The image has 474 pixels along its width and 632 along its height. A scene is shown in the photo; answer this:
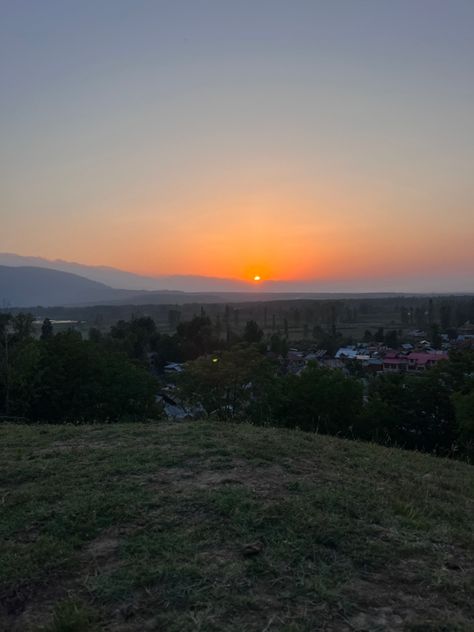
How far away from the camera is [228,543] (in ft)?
11.1

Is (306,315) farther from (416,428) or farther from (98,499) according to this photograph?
(98,499)

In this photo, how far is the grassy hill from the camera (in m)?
2.66

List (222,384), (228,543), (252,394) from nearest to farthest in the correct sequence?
(228,543), (222,384), (252,394)

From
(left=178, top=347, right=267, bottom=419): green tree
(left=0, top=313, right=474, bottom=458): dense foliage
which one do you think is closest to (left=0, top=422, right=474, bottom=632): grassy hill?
(left=0, top=313, right=474, bottom=458): dense foliage

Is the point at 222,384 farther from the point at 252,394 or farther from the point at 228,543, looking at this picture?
the point at 228,543

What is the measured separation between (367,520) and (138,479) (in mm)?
2122

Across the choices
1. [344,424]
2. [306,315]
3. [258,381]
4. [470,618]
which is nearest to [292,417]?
[344,424]

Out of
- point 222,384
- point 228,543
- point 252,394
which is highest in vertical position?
point 228,543

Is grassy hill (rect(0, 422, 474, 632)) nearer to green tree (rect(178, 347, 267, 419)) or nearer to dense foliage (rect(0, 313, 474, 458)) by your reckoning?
dense foliage (rect(0, 313, 474, 458))

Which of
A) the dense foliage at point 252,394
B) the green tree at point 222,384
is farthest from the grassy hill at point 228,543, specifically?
the green tree at point 222,384

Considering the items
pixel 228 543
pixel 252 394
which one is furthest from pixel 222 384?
pixel 228 543

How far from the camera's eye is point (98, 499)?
4230 millimetres

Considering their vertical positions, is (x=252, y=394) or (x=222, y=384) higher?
(x=222, y=384)

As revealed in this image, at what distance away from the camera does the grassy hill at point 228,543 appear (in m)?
2.66
